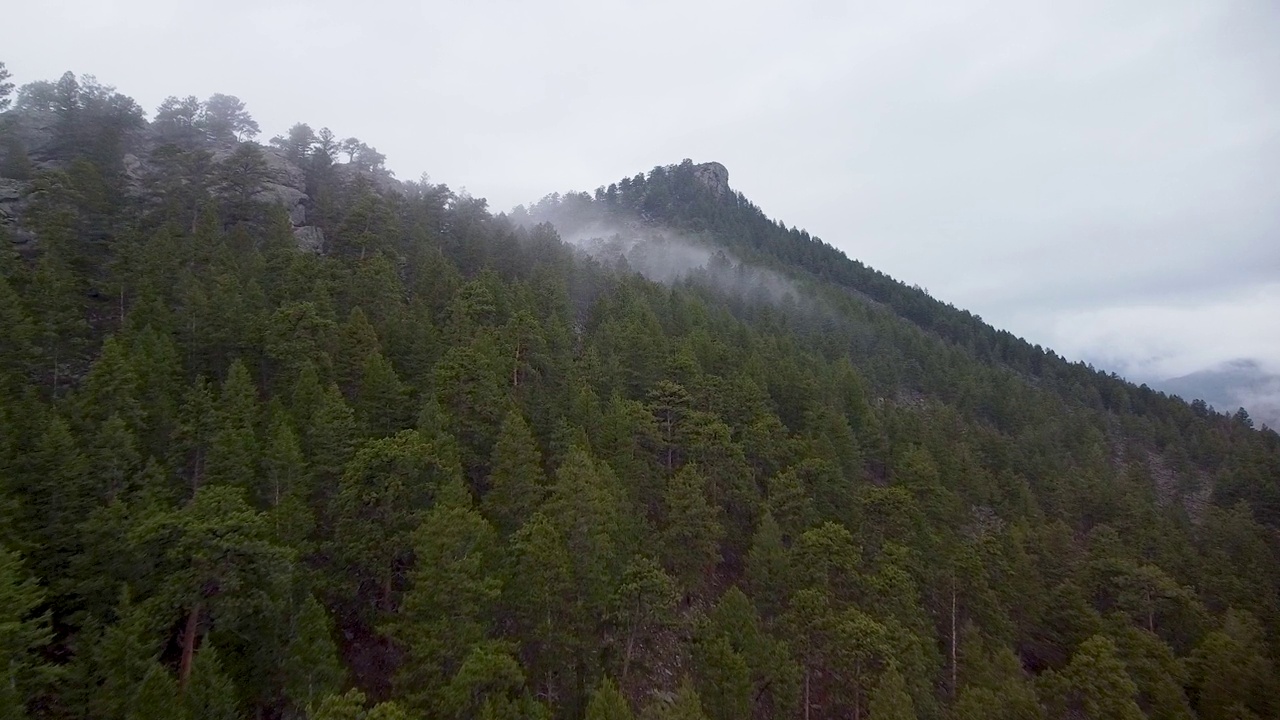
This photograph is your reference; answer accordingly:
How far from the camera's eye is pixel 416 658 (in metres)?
23.4

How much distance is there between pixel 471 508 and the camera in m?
30.4

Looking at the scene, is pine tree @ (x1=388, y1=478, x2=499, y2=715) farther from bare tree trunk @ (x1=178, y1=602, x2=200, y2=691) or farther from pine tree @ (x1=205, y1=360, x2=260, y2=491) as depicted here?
pine tree @ (x1=205, y1=360, x2=260, y2=491)

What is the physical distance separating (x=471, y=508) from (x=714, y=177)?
179 metres

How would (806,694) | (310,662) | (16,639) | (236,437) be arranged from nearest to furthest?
(16,639) < (310,662) < (236,437) < (806,694)

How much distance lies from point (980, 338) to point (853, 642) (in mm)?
126868

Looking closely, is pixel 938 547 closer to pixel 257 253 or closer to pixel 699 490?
pixel 699 490

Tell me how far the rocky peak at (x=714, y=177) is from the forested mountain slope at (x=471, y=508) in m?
123

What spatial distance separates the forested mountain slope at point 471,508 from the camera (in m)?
22.3

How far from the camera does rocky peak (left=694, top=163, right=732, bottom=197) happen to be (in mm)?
189125

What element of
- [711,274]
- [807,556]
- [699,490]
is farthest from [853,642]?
[711,274]

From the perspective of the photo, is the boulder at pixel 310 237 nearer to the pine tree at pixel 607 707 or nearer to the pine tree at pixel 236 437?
the pine tree at pixel 236 437

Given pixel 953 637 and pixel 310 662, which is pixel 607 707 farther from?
pixel 953 637

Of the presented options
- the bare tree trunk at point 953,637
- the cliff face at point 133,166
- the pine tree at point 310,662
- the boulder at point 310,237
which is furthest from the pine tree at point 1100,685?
the cliff face at point 133,166

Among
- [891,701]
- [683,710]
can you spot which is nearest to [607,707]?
[683,710]
